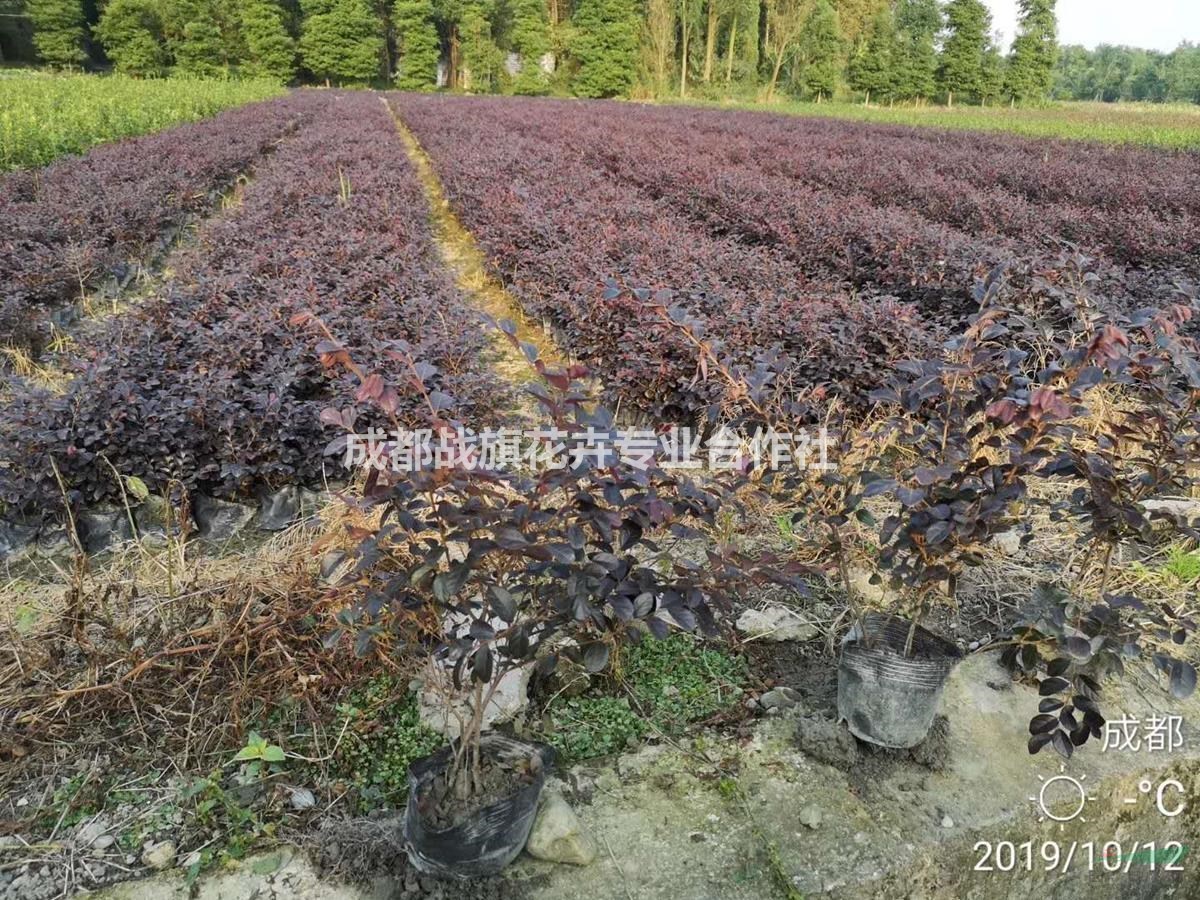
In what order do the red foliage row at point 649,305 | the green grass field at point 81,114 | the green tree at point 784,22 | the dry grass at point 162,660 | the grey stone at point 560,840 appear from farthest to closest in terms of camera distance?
the green tree at point 784,22 → the green grass field at point 81,114 → the red foliage row at point 649,305 → the dry grass at point 162,660 → the grey stone at point 560,840

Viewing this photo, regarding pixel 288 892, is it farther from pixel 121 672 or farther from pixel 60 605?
pixel 60 605

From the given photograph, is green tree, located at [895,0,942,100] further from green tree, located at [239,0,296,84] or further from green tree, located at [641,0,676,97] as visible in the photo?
green tree, located at [239,0,296,84]

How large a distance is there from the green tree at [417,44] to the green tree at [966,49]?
2893 cm

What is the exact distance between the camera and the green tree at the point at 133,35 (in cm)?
4016

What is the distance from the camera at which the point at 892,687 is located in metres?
1.74

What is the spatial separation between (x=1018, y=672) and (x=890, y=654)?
24.8 inches

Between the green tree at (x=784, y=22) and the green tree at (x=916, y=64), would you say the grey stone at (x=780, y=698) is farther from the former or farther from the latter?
the green tree at (x=916, y=64)

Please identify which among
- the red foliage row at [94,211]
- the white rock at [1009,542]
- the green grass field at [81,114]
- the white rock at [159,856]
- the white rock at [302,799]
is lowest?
the white rock at [159,856]

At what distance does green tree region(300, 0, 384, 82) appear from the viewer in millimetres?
42812

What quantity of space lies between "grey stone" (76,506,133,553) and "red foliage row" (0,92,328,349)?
8.24 feet

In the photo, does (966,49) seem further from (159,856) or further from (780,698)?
(159,856)

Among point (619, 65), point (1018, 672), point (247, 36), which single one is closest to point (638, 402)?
point (1018, 672)

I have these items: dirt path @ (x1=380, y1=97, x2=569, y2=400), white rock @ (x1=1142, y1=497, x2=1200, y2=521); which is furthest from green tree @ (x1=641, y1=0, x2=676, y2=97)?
white rock @ (x1=1142, y1=497, x2=1200, y2=521)

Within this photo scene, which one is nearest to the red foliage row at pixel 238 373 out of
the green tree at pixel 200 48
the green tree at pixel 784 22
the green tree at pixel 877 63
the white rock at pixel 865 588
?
the white rock at pixel 865 588
